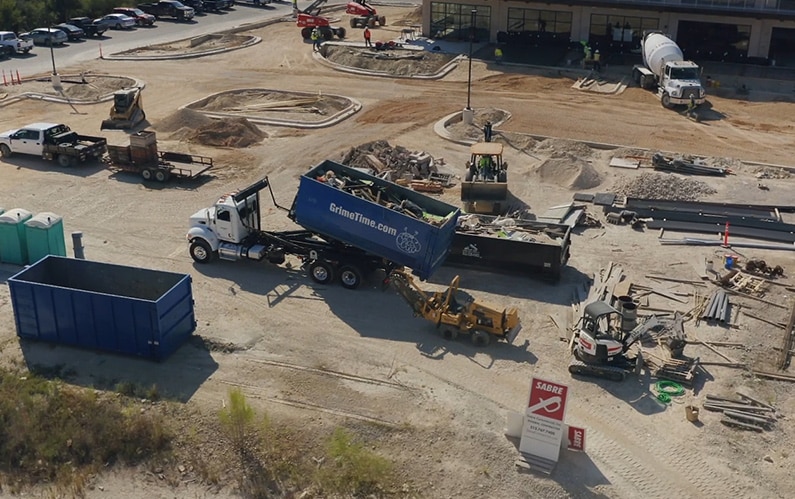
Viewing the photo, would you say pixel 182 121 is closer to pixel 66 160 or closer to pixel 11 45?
pixel 66 160

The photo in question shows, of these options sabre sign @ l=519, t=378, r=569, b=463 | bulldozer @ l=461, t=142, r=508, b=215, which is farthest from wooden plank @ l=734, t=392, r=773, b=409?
bulldozer @ l=461, t=142, r=508, b=215

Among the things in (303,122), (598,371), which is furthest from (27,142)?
(598,371)

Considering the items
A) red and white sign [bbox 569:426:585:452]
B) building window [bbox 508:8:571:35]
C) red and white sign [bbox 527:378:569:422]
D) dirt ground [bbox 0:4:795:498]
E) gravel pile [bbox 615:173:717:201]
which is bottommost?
dirt ground [bbox 0:4:795:498]

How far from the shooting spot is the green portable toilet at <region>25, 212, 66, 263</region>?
26172mm

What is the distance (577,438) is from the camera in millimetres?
17922

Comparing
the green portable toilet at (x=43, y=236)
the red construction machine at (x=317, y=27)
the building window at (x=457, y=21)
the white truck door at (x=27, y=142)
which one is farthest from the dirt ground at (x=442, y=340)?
the red construction machine at (x=317, y=27)

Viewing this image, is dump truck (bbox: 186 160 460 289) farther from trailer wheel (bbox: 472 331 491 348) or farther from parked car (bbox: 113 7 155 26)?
parked car (bbox: 113 7 155 26)

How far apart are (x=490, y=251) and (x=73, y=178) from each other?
1864 centimetres

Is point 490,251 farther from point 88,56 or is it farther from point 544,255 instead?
point 88,56

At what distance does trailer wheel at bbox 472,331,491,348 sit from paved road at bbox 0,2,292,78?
41.8 m

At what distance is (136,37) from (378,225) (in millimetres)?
49123

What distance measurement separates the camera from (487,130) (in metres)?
37.2

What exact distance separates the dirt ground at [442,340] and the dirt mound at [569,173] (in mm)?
82

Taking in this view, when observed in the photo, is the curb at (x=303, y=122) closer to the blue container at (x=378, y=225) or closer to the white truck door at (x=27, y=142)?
the white truck door at (x=27, y=142)
